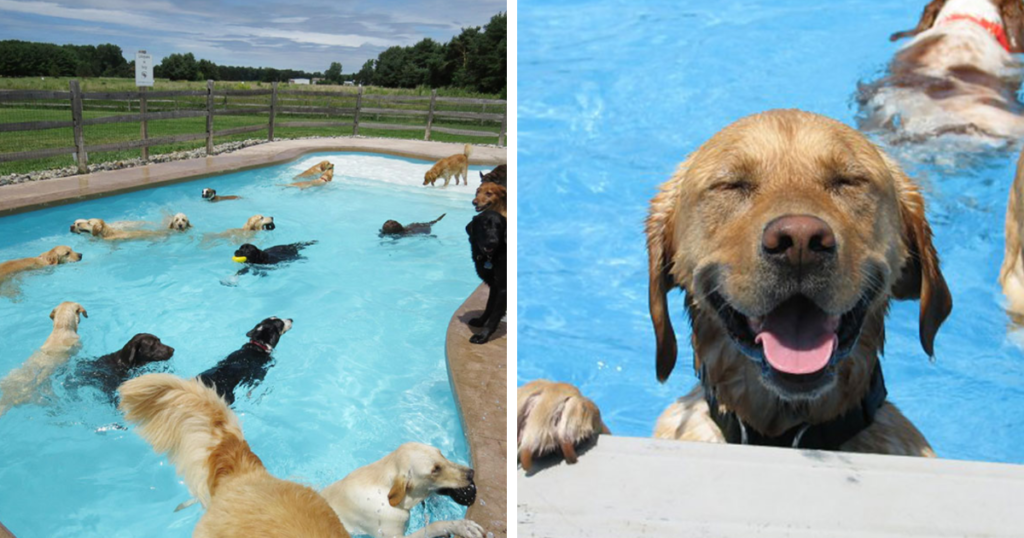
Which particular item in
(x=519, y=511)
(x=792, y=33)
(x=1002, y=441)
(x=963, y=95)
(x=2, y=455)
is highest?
(x=792, y=33)

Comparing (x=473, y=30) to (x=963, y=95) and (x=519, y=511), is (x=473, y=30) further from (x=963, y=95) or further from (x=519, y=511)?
(x=519, y=511)

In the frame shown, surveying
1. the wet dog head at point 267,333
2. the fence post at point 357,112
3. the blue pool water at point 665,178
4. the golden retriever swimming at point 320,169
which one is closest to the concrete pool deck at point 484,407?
the blue pool water at point 665,178

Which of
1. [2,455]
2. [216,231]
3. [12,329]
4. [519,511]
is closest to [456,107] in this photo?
[216,231]

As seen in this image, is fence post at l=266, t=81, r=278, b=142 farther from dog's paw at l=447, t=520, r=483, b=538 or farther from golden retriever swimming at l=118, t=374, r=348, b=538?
dog's paw at l=447, t=520, r=483, b=538

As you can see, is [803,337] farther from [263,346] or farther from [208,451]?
[263,346]

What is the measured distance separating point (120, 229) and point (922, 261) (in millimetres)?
9121

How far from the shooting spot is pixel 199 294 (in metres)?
8.53

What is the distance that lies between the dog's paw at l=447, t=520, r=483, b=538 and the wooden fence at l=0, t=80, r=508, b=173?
32.4 feet

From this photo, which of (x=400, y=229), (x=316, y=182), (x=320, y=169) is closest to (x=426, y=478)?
(x=400, y=229)

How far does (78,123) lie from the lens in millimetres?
12719

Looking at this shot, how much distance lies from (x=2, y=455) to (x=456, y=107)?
2048 cm

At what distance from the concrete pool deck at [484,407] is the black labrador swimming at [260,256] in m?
2.98

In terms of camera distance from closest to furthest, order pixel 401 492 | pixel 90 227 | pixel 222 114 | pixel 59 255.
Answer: pixel 401 492 → pixel 59 255 → pixel 90 227 → pixel 222 114

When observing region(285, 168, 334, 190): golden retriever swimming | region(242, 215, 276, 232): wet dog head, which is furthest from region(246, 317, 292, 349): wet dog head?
region(285, 168, 334, 190): golden retriever swimming
